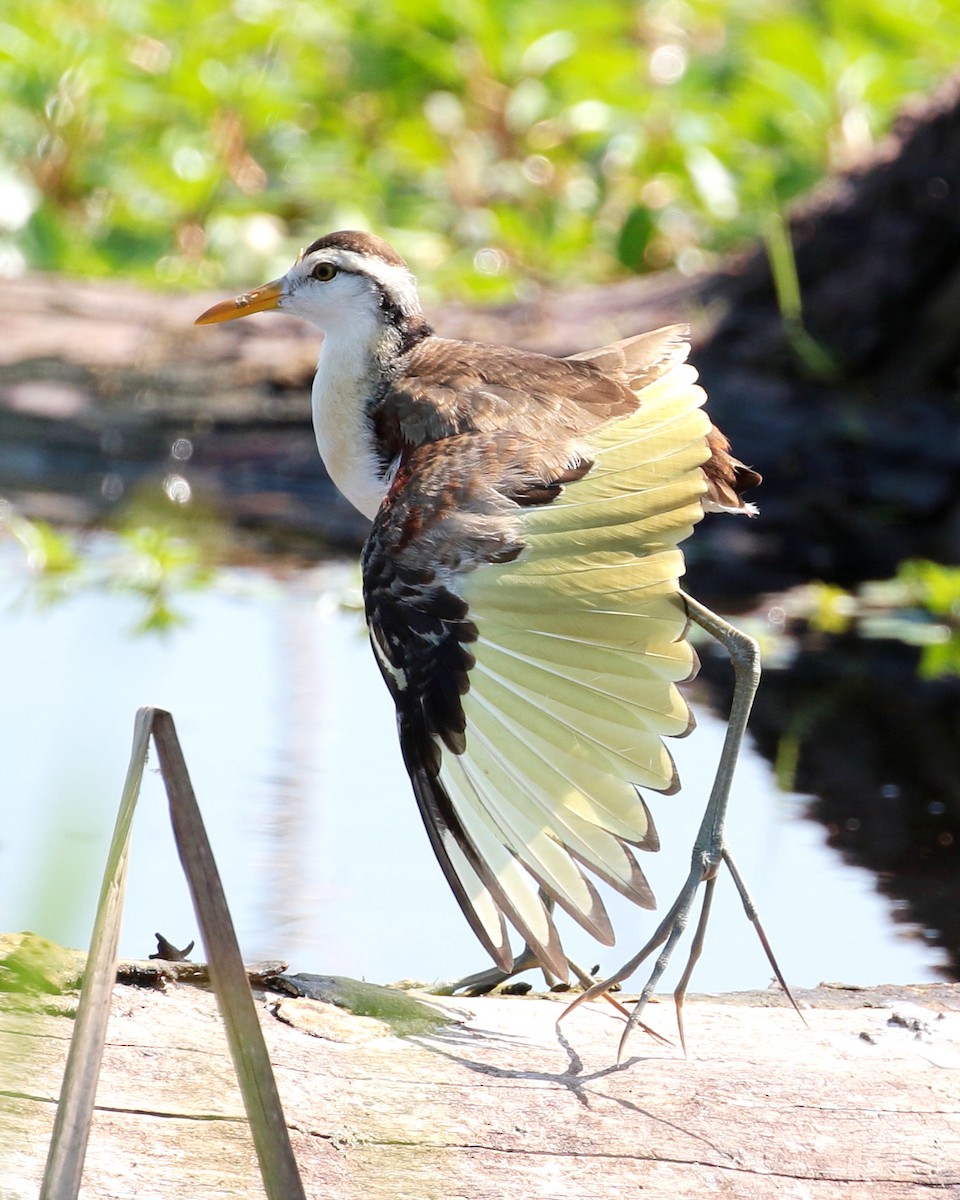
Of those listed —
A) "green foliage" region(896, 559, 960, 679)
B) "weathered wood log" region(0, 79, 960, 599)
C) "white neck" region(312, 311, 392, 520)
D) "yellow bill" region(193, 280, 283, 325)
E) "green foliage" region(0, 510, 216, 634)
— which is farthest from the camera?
"weathered wood log" region(0, 79, 960, 599)

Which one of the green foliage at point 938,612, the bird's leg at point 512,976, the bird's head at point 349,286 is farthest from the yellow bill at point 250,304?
the green foliage at point 938,612

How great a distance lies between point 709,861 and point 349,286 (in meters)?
1.33

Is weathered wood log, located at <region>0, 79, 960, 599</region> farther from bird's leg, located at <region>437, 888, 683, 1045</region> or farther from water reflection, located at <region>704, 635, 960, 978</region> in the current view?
bird's leg, located at <region>437, 888, 683, 1045</region>

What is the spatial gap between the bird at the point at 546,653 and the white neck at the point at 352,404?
401 mm

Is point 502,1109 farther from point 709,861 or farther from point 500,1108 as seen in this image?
point 709,861

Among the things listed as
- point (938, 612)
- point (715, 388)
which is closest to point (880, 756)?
point (938, 612)

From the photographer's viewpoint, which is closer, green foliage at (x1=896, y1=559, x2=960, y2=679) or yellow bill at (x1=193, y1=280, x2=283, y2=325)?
yellow bill at (x1=193, y1=280, x2=283, y2=325)

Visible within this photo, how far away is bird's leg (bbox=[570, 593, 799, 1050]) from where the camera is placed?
2713 millimetres

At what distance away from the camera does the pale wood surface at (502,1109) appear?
7.74 feet

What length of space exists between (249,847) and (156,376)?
2.91 m

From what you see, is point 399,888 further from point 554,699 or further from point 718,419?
point 718,419

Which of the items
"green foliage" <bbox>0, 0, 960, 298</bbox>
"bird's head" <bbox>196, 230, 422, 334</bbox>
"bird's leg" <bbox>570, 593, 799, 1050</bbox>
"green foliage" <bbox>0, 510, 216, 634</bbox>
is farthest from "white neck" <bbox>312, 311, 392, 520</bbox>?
"green foliage" <bbox>0, 0, 960, 298</bbox>

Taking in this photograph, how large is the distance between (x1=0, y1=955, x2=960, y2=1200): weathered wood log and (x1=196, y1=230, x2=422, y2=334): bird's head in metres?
1.39

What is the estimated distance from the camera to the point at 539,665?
8.70ft
